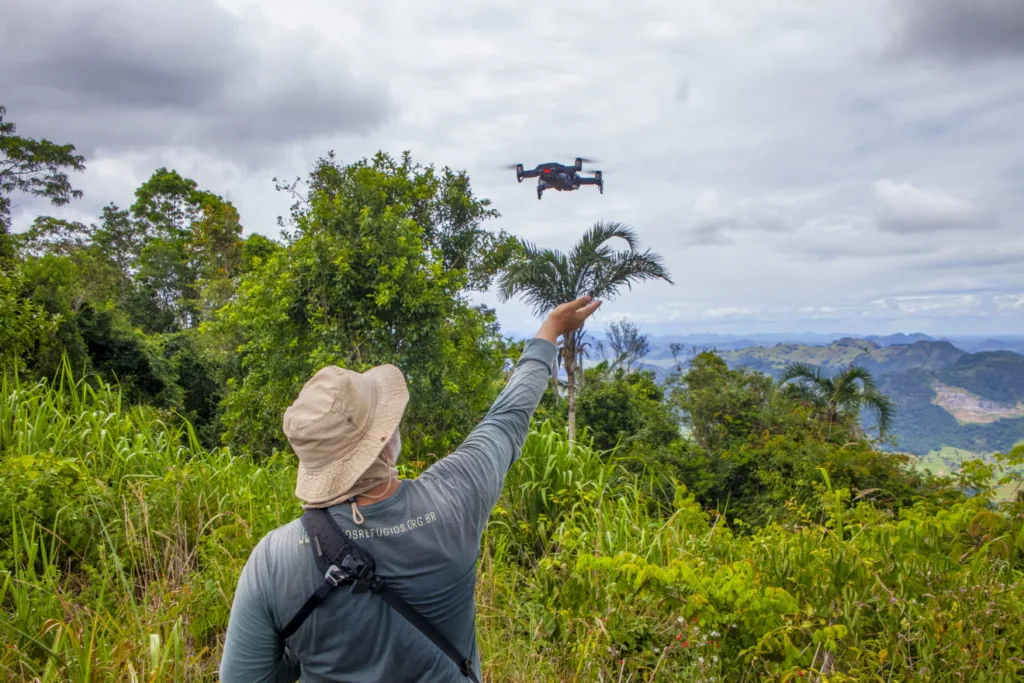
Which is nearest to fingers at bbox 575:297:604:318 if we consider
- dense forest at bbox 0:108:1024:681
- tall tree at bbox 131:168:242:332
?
dense forest at bbox 0:108:1024:681

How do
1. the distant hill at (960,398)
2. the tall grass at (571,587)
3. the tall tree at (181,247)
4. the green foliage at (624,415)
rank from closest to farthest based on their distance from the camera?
the tall grass at (571,587) → the green foliage at (624,415) → the tall tree at (181,247) → the distant hill at (960,398)

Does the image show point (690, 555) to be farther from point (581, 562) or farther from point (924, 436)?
point (924, 436)

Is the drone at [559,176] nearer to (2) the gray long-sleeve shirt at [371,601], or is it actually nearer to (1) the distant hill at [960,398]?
(2) the gray long-sleeve shirt at [371,601]

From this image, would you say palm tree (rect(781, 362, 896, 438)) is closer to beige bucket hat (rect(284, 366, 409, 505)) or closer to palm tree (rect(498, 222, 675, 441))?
palm tree (rect(498, 222, 675, 441))

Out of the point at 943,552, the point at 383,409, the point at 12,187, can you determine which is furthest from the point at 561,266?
the point at 12,187

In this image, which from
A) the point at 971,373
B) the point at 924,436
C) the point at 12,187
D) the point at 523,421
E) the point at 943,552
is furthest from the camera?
the point at 971,373

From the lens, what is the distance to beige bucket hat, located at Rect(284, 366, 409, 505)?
1.17 m

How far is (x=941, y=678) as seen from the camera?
220cm

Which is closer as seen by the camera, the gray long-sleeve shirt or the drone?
the gray long-sleeve shirt

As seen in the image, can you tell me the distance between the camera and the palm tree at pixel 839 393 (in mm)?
14638

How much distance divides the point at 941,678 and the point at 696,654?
2.88 feet

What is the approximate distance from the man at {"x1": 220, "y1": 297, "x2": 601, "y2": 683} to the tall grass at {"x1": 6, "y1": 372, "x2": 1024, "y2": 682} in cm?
104

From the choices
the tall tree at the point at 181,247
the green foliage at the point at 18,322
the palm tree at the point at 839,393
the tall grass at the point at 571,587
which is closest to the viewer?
the tall grass at the point at 571,587

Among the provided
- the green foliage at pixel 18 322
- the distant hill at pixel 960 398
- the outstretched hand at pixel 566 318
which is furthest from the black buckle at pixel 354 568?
the distant hill at pixel 960 398
